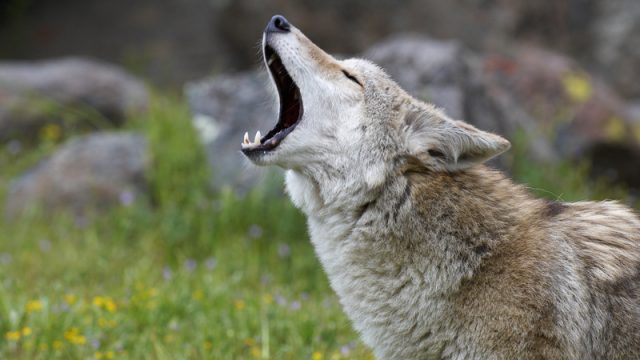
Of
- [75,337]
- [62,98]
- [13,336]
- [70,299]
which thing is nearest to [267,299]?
[70,299]

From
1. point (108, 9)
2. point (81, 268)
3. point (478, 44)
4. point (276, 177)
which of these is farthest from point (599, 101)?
point (108, 9)

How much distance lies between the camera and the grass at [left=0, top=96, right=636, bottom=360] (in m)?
5.13

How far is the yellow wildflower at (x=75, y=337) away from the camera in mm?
4984

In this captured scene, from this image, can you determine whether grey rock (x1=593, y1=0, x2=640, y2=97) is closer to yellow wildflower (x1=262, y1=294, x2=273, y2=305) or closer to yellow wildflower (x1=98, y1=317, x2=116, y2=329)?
yellow wildflower (x1=262, y1=294, x2=273, y2=305)

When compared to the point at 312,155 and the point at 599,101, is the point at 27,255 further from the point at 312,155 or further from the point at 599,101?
the point at 599,101

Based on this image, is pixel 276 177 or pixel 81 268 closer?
pixel 81 268

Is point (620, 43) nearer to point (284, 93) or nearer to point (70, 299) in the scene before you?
point (284, 93)

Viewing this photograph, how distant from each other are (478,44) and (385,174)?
6759 mm

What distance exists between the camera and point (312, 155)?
4.07m

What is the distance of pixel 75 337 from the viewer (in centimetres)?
502

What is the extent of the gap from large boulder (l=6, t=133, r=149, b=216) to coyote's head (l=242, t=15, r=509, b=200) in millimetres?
3801

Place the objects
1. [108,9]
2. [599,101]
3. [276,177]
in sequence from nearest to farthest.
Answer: [276,177], [599,101], [108,9]

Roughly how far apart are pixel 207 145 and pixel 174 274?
203cm

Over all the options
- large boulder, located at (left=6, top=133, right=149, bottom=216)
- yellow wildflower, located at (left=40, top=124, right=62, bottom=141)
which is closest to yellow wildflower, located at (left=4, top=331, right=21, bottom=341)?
large boulder, located at (left=6, top=133, right=149, bottom=216)
